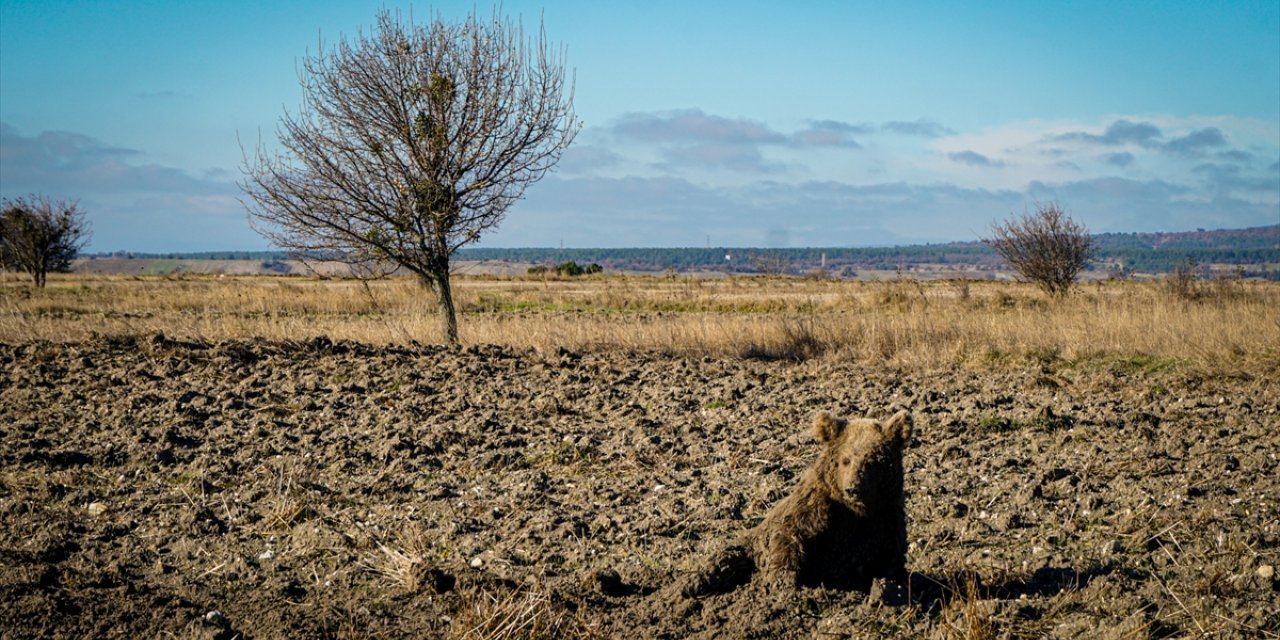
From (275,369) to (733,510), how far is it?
8161 mm

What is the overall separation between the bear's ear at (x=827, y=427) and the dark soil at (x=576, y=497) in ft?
2.57

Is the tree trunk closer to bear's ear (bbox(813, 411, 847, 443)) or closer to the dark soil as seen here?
the dark soil

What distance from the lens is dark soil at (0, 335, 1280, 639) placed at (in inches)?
197

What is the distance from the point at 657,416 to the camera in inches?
424

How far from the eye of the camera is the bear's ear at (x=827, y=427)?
16.1 ft

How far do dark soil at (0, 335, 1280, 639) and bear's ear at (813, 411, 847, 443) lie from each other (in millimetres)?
783

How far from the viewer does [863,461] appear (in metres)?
4.68

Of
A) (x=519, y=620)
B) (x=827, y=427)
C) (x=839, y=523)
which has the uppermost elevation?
(x=827, y=427)

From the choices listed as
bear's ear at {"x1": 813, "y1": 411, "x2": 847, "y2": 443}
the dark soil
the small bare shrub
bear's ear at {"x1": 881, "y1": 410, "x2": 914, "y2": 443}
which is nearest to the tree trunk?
the dark soil

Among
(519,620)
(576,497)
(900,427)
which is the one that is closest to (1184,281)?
(576,497)

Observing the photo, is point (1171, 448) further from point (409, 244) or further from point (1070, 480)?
point (409, 244)

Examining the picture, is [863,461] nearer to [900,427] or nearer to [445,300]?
[900,427]

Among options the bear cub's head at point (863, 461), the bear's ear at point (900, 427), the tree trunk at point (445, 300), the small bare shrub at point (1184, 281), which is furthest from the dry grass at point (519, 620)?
the small bare shrub at point (1184, 281)

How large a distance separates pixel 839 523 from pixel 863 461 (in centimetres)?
42
